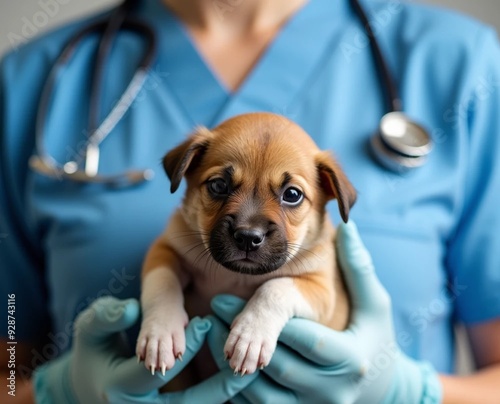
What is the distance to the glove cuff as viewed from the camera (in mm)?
1421

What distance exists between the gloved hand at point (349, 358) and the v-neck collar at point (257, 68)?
1.36ft

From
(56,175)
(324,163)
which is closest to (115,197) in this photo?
(56,175)

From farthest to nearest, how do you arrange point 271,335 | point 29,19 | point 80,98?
point 29,19, point 80,98, point 271,335

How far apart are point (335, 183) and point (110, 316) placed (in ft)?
1.62

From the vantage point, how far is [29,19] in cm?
227

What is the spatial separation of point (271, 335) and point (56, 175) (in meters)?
0.67

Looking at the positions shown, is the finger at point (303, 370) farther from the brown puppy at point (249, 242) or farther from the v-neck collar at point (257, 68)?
the v-neck collar at point (257, 68)

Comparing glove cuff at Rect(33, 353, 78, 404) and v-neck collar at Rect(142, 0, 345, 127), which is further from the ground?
v-neck collar at Rect(142, 0, 345, 127)

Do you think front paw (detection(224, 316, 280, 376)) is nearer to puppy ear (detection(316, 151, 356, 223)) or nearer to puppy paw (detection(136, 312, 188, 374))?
puppy paw (detection(136, 312, 188, 374))

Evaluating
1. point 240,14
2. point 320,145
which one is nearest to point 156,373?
point 320,145

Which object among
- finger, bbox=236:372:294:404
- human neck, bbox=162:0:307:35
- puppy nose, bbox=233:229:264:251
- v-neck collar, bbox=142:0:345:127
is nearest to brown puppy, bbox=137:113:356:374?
puppy nose, bbox=233:229:264:251

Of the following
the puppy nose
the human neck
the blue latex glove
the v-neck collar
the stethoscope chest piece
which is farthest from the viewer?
the human neck

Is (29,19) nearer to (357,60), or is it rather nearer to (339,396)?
(357,60)

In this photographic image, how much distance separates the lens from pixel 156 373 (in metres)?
1.19
